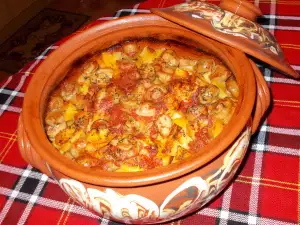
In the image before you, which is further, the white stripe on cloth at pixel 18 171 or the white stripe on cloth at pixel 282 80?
the white stripe on cloth at pixel 282 80

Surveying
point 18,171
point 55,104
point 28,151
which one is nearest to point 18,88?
point 18,171

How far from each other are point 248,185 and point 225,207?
95mm

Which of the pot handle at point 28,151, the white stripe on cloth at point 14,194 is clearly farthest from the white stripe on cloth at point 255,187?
the white stripe on cloth at point 14,194

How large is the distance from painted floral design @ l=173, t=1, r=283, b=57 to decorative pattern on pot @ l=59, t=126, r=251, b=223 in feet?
0.70

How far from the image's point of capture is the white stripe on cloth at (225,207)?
39.2 inches

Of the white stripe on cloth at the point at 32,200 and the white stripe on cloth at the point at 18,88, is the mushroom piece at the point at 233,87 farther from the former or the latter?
the white stripe on cloth at the point at 18,88

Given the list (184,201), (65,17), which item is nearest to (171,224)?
(184,201)

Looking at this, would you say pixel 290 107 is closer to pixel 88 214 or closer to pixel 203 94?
pixel 203 94

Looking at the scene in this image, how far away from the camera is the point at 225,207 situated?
1.02 meters

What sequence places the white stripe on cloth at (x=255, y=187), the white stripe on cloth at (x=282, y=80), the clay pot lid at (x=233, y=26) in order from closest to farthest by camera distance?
the clay pot lid at (x=233, y=26) < the white stripe on cloth at (x=255, y=187) < the white stripe on cloth at (x=282, y=80)

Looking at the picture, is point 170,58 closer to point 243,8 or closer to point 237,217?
point 243,8

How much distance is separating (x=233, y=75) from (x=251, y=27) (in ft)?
0.40

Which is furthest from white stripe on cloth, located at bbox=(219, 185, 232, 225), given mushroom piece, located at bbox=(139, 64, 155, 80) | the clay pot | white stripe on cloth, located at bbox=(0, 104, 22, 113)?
white stripe on cloth, located at bbox=(0, 104, 22, 113)

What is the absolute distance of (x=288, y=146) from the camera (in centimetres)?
113
